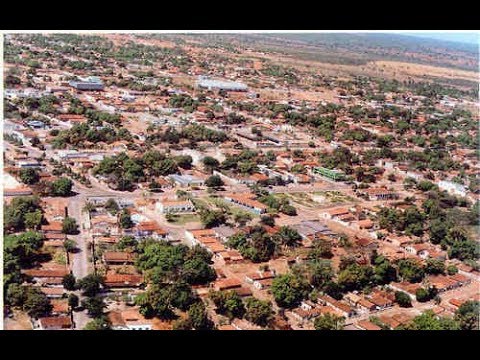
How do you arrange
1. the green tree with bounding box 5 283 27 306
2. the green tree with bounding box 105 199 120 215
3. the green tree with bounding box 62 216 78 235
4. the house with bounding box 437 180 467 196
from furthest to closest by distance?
the house with bounding box 437 180 467 196 → the green tree with bounding box 105 199 120 215 → the green tree with bounding box 62 216 78 235 → the green tree with bounding box 5 283 27 306

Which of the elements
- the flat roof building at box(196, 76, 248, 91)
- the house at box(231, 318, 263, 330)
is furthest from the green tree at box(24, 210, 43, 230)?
the flat roof building at box(196, 76, 248, 91)

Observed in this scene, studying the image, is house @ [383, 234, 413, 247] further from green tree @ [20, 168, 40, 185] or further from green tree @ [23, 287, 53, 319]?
green tree @ [20, 168, 40, 185]

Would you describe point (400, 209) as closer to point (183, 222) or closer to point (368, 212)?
point (368, 212)

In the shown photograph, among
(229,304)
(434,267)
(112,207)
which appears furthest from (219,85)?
(229,304)

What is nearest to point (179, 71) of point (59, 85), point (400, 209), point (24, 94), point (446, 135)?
point (59, 85)

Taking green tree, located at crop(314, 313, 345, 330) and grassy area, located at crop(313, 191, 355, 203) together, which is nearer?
green tree, located at crop(314, 313, 345, 330)

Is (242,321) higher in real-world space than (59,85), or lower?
lower
